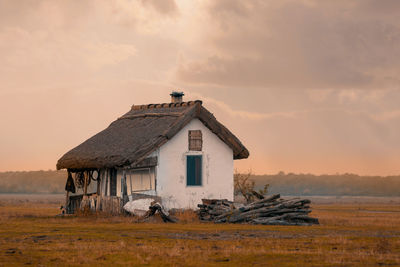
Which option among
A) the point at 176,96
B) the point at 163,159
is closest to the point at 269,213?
the point at 163,159

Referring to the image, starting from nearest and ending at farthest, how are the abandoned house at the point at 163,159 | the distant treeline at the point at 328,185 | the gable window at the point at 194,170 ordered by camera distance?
1. the abandoned house at the point at 163,159
2. the gable window at the point at 194,170
3. the distant treeline at the point at 328,185

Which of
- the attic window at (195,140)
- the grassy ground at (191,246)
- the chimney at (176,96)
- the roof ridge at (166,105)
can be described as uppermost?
the chimney at (176,96)

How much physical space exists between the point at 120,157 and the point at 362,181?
348 ft

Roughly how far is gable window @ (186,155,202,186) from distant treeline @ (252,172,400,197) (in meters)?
77.8

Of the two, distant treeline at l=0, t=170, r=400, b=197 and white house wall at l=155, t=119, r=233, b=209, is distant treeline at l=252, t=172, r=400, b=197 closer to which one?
distant treeline at l=0, t=170, r=400, b=197

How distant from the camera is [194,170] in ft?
107

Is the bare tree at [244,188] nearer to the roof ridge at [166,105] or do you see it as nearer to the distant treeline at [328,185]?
the roof ridge at [166,105]

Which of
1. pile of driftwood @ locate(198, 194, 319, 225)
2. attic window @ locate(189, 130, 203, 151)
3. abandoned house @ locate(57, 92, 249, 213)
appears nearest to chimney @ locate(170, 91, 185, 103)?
abandoned house @ locate(57, 92, 249, 213)

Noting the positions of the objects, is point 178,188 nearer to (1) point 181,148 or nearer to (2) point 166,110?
(1) point 181,148

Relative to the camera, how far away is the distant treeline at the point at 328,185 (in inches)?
4508

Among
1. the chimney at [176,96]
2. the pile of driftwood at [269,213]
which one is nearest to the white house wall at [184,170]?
the pile of driftwood at [269,213]

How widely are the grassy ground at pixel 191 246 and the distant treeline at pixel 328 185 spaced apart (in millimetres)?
88717

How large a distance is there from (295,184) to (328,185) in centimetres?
604

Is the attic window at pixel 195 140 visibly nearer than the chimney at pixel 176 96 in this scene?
Yes
